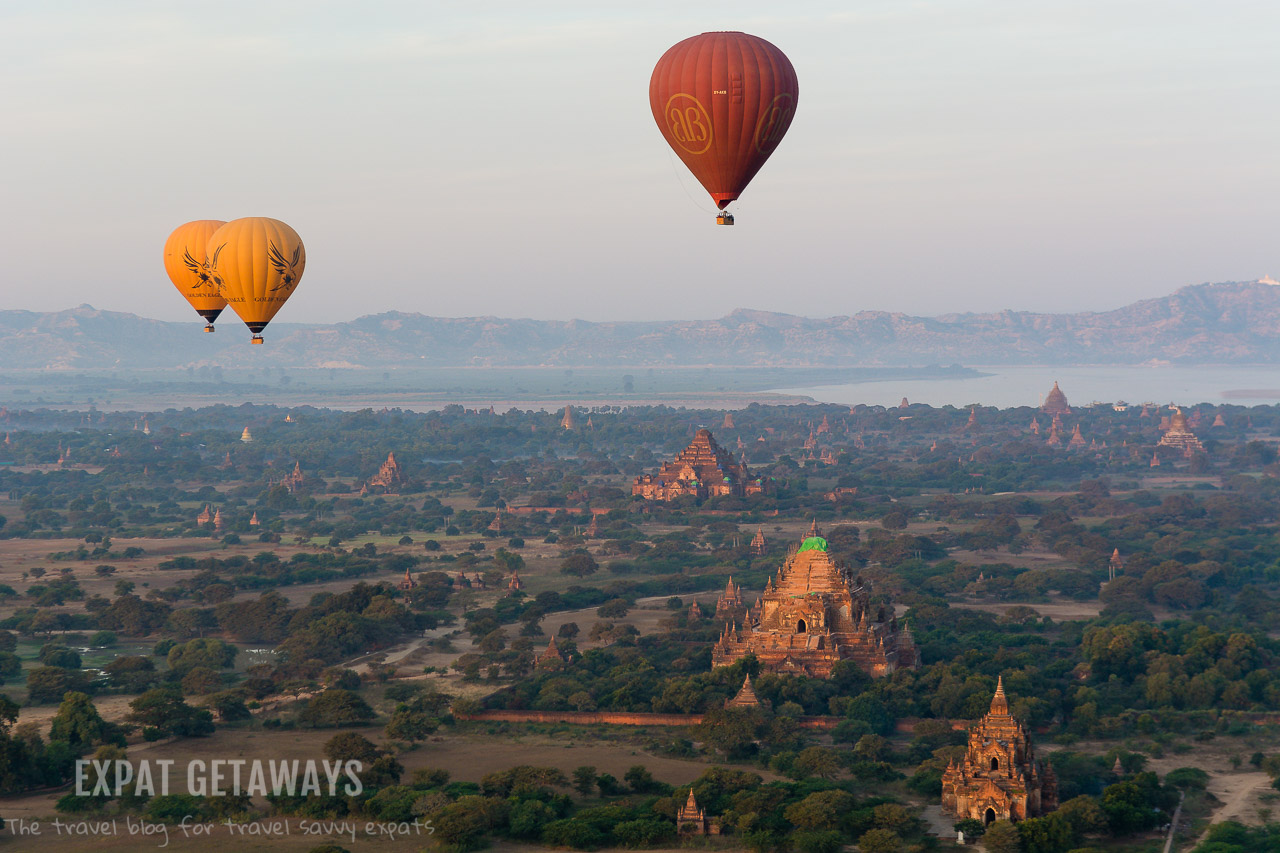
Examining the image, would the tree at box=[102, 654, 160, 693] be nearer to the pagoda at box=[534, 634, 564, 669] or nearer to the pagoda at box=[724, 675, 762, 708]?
the pagoda at box=[534, 634, 564, 669]

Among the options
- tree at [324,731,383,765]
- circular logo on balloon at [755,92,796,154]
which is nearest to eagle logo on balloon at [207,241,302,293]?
tree at [324,731,383,765]

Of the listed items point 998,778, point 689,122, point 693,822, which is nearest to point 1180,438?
point 998,778

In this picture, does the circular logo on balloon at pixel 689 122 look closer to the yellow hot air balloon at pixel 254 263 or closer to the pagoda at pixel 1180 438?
the yellow hot air balloon at pixel 254 263

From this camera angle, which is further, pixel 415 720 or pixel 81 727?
pixel 415 720

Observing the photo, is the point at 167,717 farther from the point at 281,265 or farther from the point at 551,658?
the point at 551,658

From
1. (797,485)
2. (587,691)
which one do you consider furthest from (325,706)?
(797,485)

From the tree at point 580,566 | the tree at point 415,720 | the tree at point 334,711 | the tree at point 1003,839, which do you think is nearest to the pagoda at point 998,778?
the tree at point 1003,839

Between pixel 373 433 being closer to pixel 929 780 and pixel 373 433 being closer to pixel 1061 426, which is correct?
pixel 1061 426
